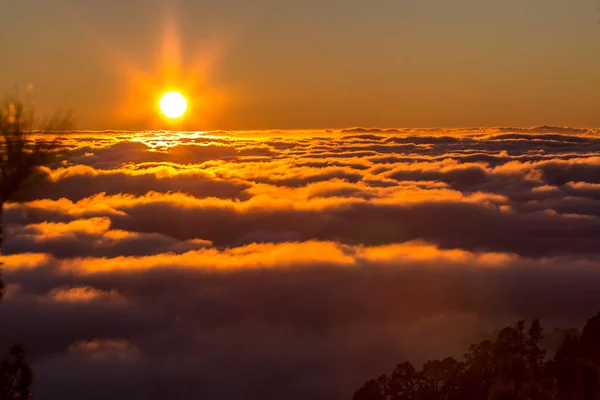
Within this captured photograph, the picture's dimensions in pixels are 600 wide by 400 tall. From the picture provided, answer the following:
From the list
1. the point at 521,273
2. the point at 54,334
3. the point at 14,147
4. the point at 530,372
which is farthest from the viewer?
the point at 521,273

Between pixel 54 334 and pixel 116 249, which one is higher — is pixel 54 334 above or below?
below

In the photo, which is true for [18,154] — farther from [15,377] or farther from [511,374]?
[511,374]

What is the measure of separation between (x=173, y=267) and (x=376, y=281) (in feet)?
165

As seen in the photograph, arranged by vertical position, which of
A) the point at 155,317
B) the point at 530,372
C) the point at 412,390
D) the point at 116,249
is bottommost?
the point at 530,372

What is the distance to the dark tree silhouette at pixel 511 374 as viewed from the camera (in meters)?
23.0

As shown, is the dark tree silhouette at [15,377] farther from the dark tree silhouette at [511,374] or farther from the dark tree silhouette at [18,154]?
the dark tree silhouette at [511,374]

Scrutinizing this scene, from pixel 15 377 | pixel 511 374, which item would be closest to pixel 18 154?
pixel 15 377

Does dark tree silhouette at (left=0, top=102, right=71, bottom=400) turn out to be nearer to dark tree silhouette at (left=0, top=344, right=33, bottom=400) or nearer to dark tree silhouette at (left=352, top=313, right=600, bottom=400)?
dark tree silhouette at (left=0, top=344, right=33, bottom=400)

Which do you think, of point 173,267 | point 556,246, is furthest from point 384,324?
point 556,246

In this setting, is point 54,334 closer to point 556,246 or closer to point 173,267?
point 173,267

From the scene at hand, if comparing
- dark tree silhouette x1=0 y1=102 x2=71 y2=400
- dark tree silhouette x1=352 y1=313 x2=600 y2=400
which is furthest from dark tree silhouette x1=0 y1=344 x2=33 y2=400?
dark tree silhouette x1=352 y1=313 x2=600 y2=400

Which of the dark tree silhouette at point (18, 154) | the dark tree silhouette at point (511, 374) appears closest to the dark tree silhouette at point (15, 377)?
the dark tree silhouette at point (18, 154)

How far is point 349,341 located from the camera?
415ft

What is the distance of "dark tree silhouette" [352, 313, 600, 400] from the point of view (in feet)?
75.5
